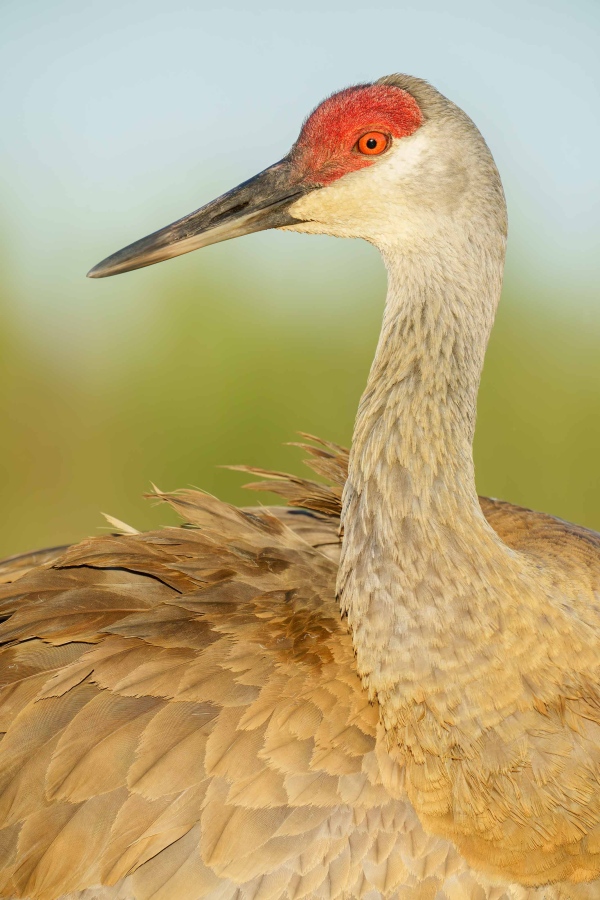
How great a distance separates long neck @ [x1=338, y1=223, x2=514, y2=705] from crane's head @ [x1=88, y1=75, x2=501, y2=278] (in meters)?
0.13

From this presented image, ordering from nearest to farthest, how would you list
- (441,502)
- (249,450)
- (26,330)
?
(441,502) < (249,450) < (26,330)

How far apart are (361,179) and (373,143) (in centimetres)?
10

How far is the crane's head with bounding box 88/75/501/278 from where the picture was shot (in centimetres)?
252

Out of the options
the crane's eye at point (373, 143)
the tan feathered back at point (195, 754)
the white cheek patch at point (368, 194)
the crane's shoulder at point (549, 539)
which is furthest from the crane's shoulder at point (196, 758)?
the crane's eye at point (373, 143)

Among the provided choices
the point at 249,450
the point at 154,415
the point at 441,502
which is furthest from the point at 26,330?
the point at 441,502

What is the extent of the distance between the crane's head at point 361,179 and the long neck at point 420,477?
0.42 feet

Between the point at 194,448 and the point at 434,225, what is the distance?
615 cm

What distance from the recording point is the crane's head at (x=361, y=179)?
2.52 m

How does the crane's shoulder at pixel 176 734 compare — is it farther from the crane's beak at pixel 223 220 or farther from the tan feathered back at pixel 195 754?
the crane's beak at pixel 223 220

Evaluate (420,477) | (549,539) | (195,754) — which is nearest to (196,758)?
(195,754)

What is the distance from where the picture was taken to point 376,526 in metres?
2.33

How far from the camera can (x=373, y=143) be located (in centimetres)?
258

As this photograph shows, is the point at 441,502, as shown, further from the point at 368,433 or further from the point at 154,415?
the point at 154,415

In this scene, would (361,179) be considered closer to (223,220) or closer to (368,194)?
(368,194)
